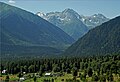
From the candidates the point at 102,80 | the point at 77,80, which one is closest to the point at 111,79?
the point at 102,80

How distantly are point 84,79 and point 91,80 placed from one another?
17.5 feet

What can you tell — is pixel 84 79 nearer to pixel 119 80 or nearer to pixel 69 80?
pixel 69 80

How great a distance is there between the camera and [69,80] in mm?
195875

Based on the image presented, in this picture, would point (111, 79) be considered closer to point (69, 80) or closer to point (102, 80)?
point (102, 80)

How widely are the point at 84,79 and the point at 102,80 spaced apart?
12727 mm

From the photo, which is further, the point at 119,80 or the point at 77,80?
the point at 77,80

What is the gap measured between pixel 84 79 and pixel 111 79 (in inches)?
642

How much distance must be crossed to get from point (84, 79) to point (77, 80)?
4.09 m

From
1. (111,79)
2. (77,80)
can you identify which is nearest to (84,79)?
(77,80)

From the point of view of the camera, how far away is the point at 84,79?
194 m

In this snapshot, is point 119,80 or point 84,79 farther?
point 84,79

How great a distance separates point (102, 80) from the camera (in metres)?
185

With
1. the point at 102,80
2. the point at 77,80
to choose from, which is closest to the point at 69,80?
the point at 77,80

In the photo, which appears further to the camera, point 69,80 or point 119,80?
point 69,80
